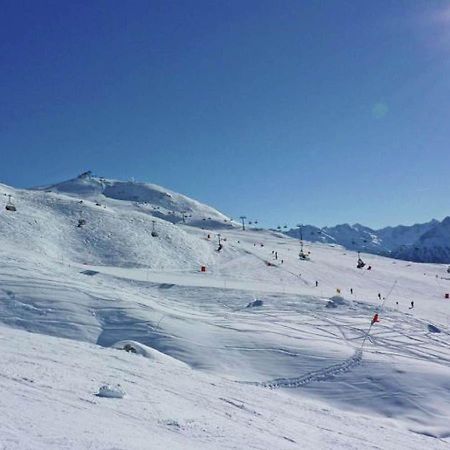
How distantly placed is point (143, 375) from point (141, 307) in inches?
484

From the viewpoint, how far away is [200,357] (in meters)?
21.2

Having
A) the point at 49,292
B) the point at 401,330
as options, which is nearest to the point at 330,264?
the point at 401,330

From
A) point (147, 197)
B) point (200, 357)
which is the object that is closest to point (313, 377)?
point (200, 357)

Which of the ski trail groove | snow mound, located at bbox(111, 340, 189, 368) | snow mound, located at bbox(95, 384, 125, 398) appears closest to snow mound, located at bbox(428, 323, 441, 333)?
the ski trail groove

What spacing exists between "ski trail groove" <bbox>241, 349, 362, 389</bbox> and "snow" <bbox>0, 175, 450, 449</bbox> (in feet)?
0.28

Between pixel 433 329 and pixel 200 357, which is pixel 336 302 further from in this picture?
pixel 200 357

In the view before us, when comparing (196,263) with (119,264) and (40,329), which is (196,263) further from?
(40,329)

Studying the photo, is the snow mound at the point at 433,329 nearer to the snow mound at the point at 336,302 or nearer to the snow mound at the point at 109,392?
the snow mound at the point at 336,302

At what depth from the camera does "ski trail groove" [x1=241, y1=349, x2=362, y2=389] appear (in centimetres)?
1923

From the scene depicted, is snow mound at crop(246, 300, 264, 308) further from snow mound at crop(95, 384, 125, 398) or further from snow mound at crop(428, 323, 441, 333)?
snow mound at crop(95, 384, 125, 398)

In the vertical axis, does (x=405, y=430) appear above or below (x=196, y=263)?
below

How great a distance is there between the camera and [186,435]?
8.91 metres

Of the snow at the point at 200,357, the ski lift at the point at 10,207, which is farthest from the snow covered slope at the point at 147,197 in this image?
the snow at the point at 200,357

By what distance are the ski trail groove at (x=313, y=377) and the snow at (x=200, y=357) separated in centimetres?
9
